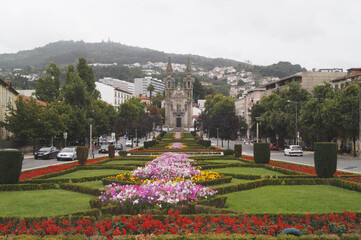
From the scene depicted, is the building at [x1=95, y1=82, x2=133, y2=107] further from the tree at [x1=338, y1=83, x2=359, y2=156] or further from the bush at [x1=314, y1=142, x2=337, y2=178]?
the bush at [x1=314, y1=142, x2=337, y2=178]

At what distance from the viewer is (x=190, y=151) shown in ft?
138

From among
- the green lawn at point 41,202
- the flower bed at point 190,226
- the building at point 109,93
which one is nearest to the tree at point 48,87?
the building at point 109,93

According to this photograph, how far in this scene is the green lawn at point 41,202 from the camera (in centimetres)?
1129

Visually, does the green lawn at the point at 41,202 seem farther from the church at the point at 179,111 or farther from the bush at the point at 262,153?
the church at the point at 179,111

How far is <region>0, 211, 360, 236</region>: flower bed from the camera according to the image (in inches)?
322

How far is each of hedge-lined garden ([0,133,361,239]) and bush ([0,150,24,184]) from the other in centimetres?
64

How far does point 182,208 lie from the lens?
1075cm

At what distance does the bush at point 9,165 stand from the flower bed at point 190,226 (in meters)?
7.87

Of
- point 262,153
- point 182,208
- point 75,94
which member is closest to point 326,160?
point 262,153

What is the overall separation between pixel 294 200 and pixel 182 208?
447 cm

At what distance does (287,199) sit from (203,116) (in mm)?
76642

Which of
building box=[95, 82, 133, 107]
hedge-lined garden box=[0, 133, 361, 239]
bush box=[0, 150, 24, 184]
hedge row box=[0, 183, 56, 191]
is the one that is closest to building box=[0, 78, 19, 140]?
bush box=[0, 150, 24, 184]

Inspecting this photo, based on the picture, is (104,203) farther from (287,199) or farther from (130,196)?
(287,199)

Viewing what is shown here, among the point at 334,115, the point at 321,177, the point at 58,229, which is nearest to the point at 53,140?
the point at 334,115
